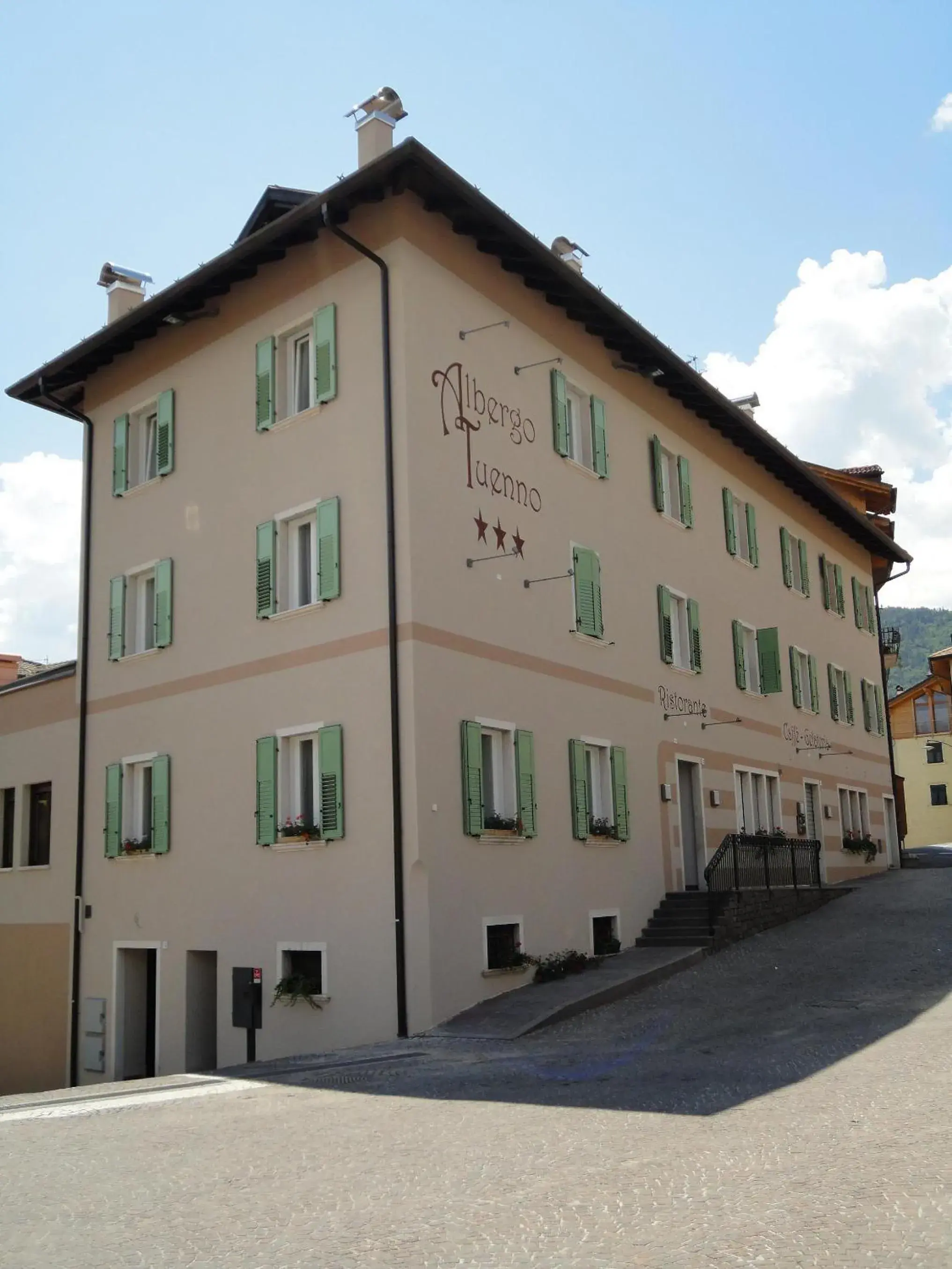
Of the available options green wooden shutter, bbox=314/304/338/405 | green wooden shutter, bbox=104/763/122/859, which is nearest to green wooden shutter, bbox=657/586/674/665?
green wooden shutter, bbox=314/304/338/405

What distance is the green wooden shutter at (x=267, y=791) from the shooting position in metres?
15.8

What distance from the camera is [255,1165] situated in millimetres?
7238

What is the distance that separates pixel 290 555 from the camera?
659 inches

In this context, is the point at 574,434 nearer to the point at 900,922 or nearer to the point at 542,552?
the point at 542,552

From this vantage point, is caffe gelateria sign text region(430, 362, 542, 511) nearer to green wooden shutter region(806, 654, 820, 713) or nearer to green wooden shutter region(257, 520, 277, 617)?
green wooden shutter region(257, 520, 277, 617)

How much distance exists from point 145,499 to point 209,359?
240 cm

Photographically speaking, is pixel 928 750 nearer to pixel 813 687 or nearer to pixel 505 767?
pixel 813 687

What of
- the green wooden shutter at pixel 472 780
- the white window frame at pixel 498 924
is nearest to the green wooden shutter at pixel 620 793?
the white window frame at pixel 498 924

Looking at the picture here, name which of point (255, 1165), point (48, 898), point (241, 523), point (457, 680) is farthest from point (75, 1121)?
point (48, 898)

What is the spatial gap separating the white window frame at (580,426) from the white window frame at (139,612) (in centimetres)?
660

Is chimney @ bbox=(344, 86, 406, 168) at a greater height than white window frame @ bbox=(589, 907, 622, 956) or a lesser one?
greater

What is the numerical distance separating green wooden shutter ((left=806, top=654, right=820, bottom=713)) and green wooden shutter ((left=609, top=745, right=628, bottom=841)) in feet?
34.2

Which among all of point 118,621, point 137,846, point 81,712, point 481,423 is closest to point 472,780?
point 481,423

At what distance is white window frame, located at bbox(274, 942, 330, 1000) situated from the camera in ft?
48.3
